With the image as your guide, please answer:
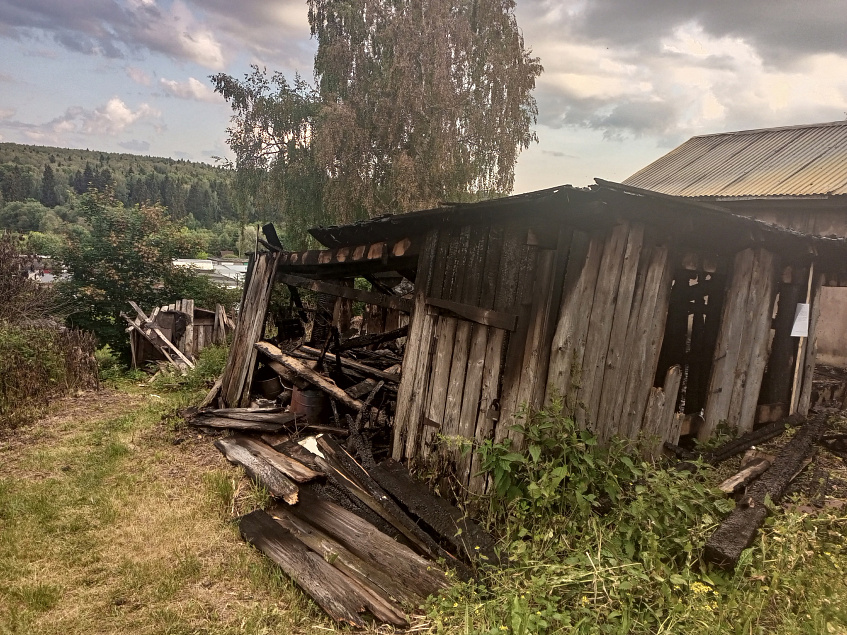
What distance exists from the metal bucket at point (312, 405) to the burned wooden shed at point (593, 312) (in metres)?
2.05

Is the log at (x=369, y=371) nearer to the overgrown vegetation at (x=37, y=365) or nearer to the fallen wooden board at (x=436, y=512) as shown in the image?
the fallen wooden board at (x=436, y=512)

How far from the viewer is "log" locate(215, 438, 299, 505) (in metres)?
5.09

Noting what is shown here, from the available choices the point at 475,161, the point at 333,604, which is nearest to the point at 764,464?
the point at 333,604

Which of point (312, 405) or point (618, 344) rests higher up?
point (618, 344)

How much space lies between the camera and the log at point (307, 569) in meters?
3.61

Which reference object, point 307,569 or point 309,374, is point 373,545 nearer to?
point 307,569

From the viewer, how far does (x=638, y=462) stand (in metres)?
4.26

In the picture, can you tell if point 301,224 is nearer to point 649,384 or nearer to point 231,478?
point 231,478

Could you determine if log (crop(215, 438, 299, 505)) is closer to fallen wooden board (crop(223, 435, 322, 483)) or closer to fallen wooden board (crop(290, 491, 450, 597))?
fallen wooden board (crop(223, 435, 322, 483))

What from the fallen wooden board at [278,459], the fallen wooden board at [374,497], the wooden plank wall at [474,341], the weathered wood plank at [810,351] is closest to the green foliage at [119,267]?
the fallen wooden board at [278,459]

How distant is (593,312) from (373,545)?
2769 millimetres

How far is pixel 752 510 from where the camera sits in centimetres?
354

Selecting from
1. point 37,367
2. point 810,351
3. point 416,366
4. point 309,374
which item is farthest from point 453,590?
point 37,367

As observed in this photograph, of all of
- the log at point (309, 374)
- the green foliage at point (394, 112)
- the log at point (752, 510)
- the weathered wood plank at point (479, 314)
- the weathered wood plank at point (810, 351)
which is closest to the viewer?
the log at point (752, 510)
